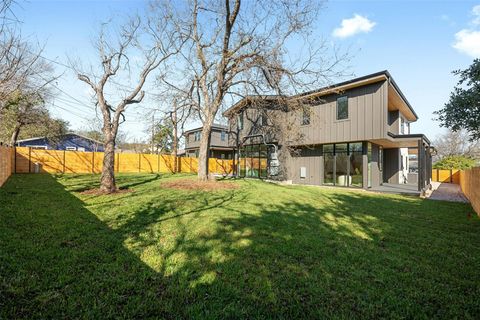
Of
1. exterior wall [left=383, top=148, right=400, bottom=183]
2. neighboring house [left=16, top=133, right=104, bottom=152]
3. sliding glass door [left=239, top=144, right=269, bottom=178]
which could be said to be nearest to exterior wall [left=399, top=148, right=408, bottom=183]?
exterior wall [left=383, top=148, right=400, bottom=183]

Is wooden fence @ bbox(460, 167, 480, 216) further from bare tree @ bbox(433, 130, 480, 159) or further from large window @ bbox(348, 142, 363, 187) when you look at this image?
bare tree @ bbox(433, 130, 480, 159)

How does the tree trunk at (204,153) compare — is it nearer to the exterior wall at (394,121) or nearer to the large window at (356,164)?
the large window at (356,164)

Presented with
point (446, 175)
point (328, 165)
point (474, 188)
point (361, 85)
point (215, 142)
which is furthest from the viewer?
point (215, 142)

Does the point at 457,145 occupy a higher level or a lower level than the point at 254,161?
higher

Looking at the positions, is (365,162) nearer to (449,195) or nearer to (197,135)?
(449,195)

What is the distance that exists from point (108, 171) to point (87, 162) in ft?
42.5

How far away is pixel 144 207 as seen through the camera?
6312 mm

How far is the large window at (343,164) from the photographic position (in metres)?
13.3

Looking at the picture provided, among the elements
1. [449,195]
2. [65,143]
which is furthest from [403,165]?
[65,143]

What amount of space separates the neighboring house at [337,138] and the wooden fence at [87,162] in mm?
8299

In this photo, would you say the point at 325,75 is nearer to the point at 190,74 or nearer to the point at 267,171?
the point at 190,74

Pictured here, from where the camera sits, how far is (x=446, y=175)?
21.4 metres

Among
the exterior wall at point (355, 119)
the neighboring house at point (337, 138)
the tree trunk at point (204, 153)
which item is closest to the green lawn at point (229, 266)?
the tree trunk at point (204, 153)

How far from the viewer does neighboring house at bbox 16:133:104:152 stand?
2618 centimetres
